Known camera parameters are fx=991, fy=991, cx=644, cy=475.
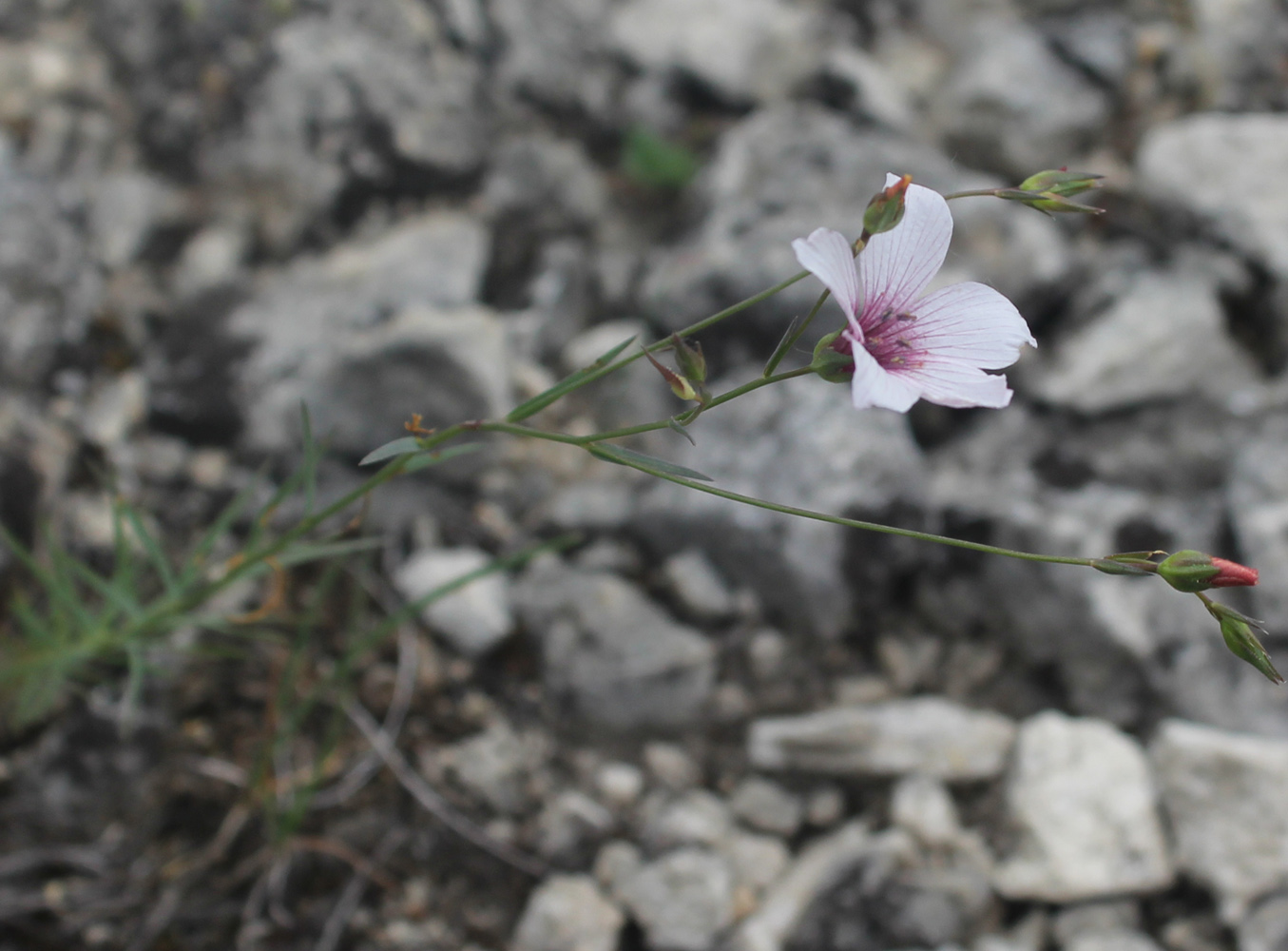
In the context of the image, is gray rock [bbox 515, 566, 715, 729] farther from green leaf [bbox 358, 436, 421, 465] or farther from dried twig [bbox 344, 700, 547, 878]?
green leaf [bbox 358, 436, 421, 465]

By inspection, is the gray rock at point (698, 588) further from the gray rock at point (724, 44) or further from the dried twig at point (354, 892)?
the gray rock at point (724, 44)

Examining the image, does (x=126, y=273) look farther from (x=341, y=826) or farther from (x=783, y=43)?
(x=783, y=43)

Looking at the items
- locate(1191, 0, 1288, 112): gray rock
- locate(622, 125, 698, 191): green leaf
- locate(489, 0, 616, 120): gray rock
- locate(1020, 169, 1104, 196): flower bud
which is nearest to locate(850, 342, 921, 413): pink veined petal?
locate(1020, 169, 1104, 196): flower bud

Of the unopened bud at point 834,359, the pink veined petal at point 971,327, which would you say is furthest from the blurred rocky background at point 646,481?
the unopened bud at point 834,359

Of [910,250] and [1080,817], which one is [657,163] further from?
[1080,817]

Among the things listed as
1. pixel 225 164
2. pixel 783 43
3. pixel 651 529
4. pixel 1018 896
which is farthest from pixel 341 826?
pixel 783 43

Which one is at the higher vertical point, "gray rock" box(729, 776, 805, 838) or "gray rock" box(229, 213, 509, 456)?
"gray rock" box(229, 213, 509, 456)
